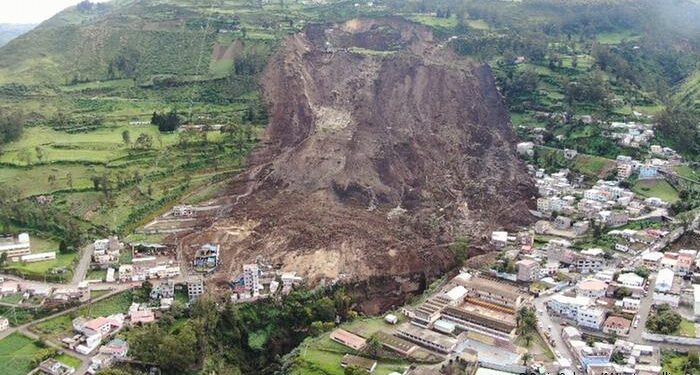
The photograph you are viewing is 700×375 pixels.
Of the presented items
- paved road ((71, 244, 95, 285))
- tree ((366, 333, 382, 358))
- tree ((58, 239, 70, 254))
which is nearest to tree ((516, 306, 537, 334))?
tree ((366, 333, 382, 358))

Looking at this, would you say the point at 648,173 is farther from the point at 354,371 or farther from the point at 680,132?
the point at 354,371

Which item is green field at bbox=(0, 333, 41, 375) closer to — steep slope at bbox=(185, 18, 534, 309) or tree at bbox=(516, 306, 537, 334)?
steep slope at bbox=(185, 18, 534, 309)

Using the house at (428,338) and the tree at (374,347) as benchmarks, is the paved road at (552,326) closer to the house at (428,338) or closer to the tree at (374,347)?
the house at (428,338)

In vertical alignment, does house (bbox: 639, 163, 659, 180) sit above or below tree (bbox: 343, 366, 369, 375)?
above

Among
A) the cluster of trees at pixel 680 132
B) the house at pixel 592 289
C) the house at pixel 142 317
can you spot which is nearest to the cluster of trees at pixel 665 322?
the house at pixel 592 289

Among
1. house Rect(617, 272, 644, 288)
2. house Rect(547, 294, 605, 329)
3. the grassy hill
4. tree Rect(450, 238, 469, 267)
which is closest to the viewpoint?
house Rect(547, 294, 605, 329)

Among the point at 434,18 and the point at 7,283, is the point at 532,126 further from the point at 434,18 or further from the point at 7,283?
the point at 7,283
